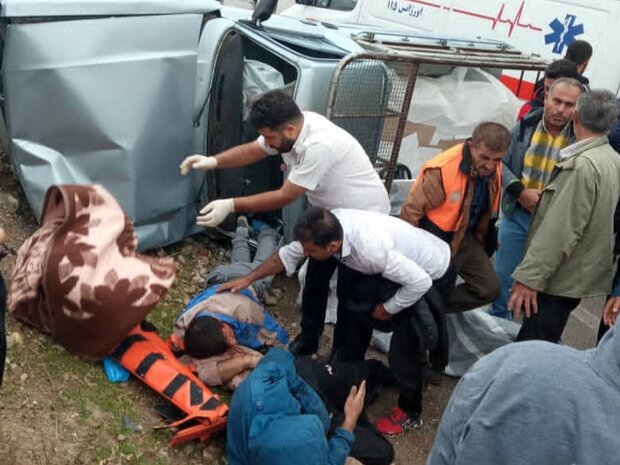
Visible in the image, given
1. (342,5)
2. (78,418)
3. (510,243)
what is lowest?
(78,418)

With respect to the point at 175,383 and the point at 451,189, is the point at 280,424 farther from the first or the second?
the point at 451,189

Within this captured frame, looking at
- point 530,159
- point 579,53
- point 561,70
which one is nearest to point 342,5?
point 579,53

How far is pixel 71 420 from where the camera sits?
2828 millimetres

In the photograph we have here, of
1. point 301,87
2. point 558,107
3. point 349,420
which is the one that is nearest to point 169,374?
point 349,420

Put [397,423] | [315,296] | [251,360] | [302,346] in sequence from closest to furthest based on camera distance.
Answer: [251,360], [397,423], [315,296], [302,346]

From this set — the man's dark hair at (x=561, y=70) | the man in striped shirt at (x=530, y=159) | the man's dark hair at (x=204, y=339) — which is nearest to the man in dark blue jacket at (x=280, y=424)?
the man's dark hair at (x=204, y=339)

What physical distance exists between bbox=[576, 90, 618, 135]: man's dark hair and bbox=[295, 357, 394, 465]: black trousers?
5.22 feet

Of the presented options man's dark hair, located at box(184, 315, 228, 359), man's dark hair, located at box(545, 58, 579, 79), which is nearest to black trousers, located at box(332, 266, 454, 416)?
man's dark hair, located at box(184, 315, 228, 359)

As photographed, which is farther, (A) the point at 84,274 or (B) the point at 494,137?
(B) the point at 494,137

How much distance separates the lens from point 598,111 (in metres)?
2.91

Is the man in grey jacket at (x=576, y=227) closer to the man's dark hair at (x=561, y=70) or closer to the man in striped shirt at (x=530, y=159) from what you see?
the man in striped shirt at (x=530, y=159)

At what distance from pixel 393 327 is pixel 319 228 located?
688 millimetres

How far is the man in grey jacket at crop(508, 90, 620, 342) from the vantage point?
9.56 feet

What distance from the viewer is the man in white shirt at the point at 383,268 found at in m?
3.00
